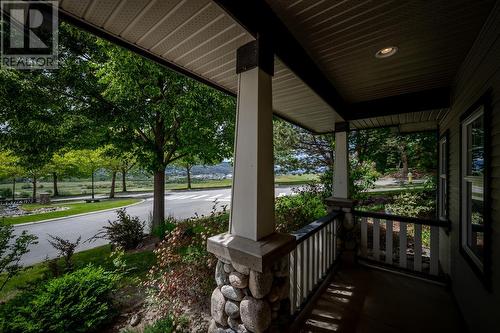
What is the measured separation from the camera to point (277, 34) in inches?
70.2

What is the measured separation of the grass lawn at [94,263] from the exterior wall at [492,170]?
4661 mm

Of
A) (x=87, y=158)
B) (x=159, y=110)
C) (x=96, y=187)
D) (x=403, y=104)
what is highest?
(x=159, y=110)

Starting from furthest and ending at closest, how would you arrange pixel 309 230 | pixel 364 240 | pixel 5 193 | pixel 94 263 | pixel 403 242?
pixel 5 193 → pixel 94 263 → pixel 364 240 → pixel 403 242 → pixel 309 230

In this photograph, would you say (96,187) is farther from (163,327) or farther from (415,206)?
(415,206)

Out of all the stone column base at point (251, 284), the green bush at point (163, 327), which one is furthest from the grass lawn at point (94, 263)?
the stone column base at point (251, 284)

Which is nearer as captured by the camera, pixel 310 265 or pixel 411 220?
pixel 310 265

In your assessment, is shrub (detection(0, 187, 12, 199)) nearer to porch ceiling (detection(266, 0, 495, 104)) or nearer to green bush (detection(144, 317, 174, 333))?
green bush (detection(144, 317, 174, 333))

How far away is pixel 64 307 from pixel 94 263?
2991 millimetres

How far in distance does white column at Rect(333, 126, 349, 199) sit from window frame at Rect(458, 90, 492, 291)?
1598mm

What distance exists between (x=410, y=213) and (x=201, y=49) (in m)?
7.70

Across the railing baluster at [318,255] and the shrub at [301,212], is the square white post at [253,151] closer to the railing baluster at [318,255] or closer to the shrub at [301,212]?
the railing baluster at [318,255]

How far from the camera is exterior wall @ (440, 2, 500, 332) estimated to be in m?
1.65

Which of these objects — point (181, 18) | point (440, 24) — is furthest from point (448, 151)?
point (181, 18)

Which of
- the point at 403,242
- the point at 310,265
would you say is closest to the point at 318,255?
the point at 310,265
